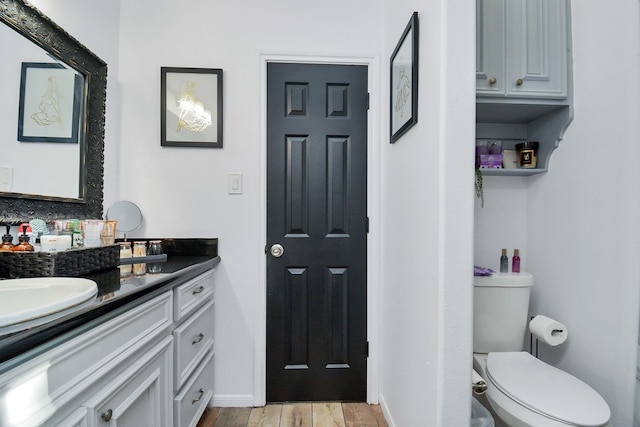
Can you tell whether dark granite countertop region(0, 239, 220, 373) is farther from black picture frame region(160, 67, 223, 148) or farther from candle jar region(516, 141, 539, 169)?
candle jar region(516, 141, 539, 169)

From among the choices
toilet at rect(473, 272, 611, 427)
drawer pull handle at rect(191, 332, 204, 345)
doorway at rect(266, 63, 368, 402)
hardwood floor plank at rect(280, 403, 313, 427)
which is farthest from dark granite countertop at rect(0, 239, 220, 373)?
toilet at rect(473, 272, 611, 427)

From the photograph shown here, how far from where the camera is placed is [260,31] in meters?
1.86

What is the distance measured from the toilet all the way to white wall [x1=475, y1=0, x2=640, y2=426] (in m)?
0.20

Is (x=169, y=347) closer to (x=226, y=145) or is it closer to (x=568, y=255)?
(x=226, y=145)

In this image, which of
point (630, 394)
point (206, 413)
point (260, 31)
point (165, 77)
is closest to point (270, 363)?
point (206, 413)

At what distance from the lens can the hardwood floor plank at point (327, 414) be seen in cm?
167

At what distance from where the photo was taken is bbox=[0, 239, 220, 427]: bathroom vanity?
23.3 inches

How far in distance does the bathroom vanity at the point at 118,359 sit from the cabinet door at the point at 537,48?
181 centimetres

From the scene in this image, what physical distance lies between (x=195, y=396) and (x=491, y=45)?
223 centimetres

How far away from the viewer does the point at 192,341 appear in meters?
1.45

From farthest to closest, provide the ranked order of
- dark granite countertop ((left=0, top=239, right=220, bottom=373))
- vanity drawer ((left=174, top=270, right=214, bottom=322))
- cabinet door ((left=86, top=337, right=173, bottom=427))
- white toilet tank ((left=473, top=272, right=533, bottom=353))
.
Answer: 1. white toilet tank ((left=473, top=272, right=533, bottom=353))
2. vanity drawer ((left=174, top=270, right=214, bottom=322))
3. cabinet door ((left=86, top=337, right=173, bottom=427))
4. dark granite countertop ((left=0, top=239, right=220, bottom=373))

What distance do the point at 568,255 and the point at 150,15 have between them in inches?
104

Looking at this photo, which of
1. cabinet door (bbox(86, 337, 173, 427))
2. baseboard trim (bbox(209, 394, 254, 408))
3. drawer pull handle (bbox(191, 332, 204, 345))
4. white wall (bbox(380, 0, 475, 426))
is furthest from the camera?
baseboard trim (bbox(209, 394, 254, 408))

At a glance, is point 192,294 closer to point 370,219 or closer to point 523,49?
point 370,219
